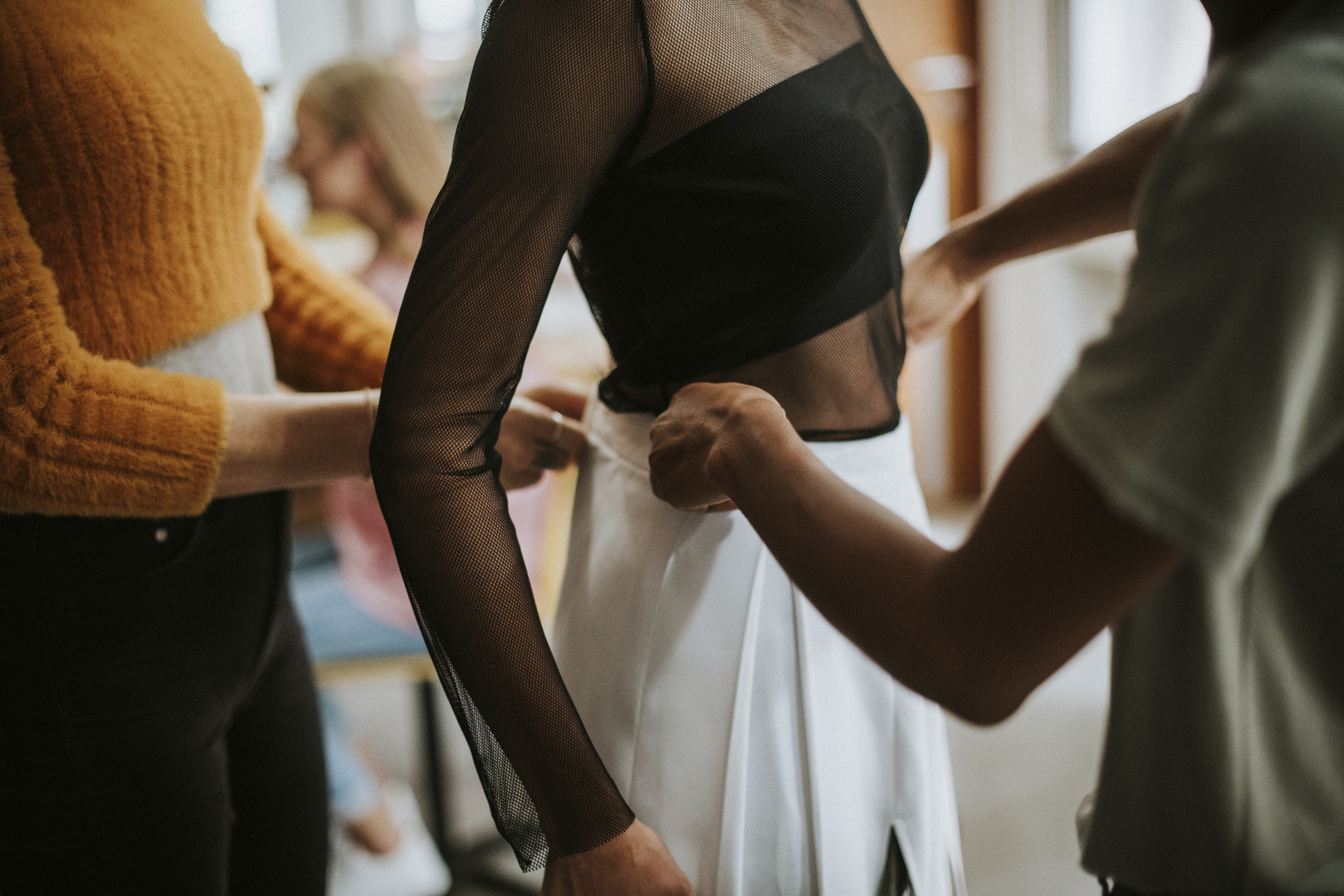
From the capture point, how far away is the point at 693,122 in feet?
2.08

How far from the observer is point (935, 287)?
3.12ft

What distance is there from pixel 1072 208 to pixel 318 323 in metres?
0.72

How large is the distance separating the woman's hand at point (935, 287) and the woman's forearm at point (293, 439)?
488 millimetres

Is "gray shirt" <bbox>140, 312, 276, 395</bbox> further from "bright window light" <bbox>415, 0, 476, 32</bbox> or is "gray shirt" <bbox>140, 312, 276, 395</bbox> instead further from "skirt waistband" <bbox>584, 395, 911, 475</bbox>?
"bright window light" <bbox>415, 0, 476, 32</bbox>

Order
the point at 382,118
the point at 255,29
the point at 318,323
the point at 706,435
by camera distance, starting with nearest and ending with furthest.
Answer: the point at 706,435 < the point at 318,323 < the point at 382,118 < the point at 255,29

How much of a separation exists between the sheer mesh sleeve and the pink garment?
3.89 ft

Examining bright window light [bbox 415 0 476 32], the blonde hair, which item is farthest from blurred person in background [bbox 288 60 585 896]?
bright window light [bbox 415 0 476 32]

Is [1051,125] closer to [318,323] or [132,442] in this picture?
[318,323]

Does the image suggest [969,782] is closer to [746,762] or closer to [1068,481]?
[746,762]

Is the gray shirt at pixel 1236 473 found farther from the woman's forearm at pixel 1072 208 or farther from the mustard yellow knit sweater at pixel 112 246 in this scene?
the mustard yellow knit sweater at pixel 112 246

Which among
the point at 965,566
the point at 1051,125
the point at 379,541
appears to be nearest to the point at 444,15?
the point at 1051,125

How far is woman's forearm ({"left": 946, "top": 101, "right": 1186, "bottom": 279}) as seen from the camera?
2.77 ft

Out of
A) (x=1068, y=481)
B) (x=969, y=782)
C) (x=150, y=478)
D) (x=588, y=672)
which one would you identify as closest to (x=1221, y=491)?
(x=1068, y=481)

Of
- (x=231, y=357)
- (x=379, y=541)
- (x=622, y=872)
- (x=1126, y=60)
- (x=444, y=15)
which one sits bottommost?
(x=379, y=541)
